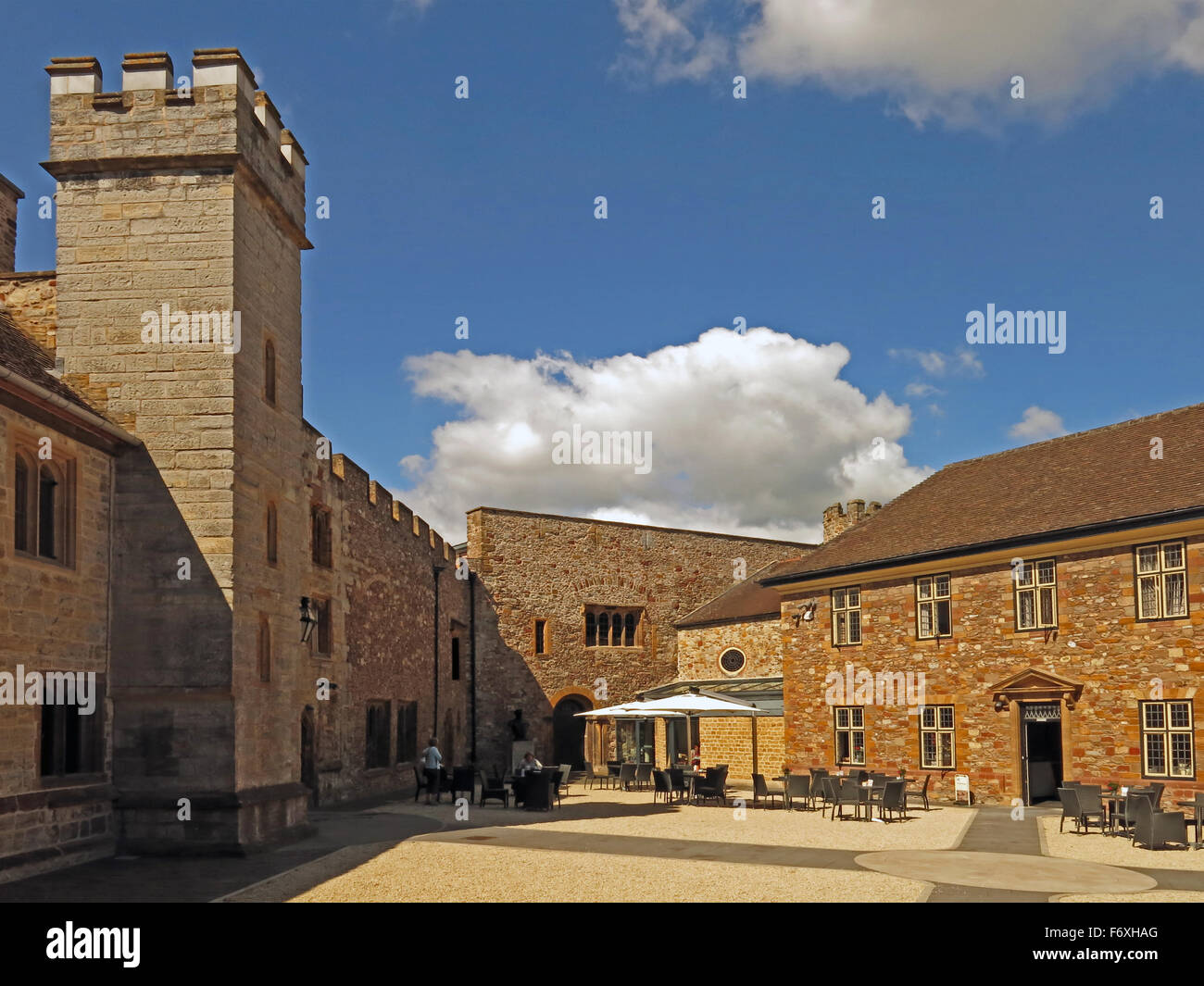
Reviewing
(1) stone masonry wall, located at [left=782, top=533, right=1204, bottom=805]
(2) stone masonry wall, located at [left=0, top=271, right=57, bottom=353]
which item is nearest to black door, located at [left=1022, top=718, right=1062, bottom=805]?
Answer: (1) stone masonry wall, located at [left=782, top=533, right=1204, bottom=805]

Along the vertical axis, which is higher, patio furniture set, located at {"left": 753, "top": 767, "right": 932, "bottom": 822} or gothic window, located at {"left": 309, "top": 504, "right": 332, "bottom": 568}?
gothic window, located at {"left": 309, "top": 504, "right": 332, "bottom": 568}

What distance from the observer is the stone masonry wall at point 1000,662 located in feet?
65.7

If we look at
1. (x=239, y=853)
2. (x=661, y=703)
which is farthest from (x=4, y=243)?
(x=661, y=703)

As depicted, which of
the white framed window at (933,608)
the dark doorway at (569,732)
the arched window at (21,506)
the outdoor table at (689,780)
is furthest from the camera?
the dark doorway at (569,732)

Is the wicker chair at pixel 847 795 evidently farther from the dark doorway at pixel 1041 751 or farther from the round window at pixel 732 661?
the round window at pixel 732 661

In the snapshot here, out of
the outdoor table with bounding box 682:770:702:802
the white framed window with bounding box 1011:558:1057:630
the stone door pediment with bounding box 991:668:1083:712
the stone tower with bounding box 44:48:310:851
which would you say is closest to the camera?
the stone tower with bounding box 44:48:310:851

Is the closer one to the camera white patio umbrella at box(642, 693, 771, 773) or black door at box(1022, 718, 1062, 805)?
black door at box(1022, 718, 1062, 805)

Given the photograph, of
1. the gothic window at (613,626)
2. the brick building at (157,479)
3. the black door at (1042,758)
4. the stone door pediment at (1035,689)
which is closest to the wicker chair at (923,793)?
the black door at (1042,758)

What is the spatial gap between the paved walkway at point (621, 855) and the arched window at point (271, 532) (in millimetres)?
3754

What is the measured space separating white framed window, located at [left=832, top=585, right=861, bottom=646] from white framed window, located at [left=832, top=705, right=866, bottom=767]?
1.51 m

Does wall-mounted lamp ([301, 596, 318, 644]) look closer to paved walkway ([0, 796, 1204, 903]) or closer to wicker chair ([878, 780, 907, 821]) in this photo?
paved walkway ([0, 796, 1204, 903])

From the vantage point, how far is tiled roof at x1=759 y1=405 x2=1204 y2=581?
827 inches
